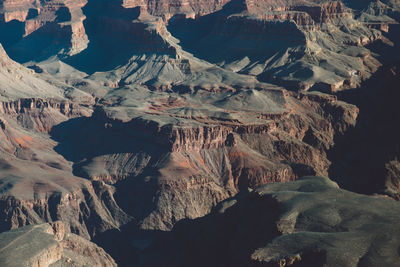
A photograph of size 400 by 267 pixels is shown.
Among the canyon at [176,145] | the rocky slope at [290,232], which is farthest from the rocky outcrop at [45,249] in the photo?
the rocky slope at [290,232]

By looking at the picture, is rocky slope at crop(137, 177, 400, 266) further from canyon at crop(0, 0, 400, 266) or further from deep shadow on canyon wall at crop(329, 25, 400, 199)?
deep shadow on canyon wall at crop(329, 25, 400, 199)

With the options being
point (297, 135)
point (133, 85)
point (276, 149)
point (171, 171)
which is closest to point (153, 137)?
point (171, 171)

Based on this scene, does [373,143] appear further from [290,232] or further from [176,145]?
[290,232]

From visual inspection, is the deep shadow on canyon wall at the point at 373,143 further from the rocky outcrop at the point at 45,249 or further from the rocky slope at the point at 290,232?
the rocky outcrop at the point at 45,249

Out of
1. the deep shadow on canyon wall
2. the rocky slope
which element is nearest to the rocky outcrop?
the rocky slope

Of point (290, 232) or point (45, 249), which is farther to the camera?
point (290, 232)

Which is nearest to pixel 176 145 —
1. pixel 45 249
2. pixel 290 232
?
pixel 290 232

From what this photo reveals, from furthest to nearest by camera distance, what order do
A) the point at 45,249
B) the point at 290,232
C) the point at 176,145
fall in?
the point at 176,145 → the point at 290,232 → the point at 45,249

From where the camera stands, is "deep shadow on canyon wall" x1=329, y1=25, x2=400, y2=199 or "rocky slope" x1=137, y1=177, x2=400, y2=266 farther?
"deep shadow on canyon wall" x1=329, y1=25, x2=400, y2=199

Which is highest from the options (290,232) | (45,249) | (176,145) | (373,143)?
(290,232)
